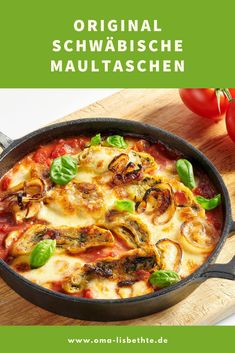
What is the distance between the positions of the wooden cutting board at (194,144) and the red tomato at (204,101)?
154 mm

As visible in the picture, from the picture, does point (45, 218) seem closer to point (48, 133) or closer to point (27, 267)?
point (27, 267)

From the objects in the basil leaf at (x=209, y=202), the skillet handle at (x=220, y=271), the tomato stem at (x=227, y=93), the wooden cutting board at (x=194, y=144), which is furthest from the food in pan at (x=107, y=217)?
the tomato stem at (x=227, y=93)

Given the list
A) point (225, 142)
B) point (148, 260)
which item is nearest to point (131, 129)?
point (225, 142)

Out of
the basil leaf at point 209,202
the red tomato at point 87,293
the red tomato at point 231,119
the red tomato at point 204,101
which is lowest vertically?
the red tomato at point 87,293

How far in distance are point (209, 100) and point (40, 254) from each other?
8.54 feet

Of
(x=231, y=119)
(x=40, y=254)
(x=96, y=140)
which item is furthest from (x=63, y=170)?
(x=231, y=119)

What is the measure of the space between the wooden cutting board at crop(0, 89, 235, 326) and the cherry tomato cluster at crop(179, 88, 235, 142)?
16 centimetres

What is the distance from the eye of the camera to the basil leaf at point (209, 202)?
21.2 ft

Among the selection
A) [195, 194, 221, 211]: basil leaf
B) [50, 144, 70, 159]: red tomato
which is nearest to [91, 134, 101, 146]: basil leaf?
[50, 144, 70, 159]: red tomato

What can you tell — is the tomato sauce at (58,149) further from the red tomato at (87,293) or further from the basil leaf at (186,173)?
the red tomato at (87,293)

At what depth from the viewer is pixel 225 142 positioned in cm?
762

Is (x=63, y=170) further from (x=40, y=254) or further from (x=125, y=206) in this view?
(x=40, y=254)

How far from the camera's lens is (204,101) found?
24.9 ft

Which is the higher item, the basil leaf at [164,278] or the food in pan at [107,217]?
the food in pan at [107,217]
